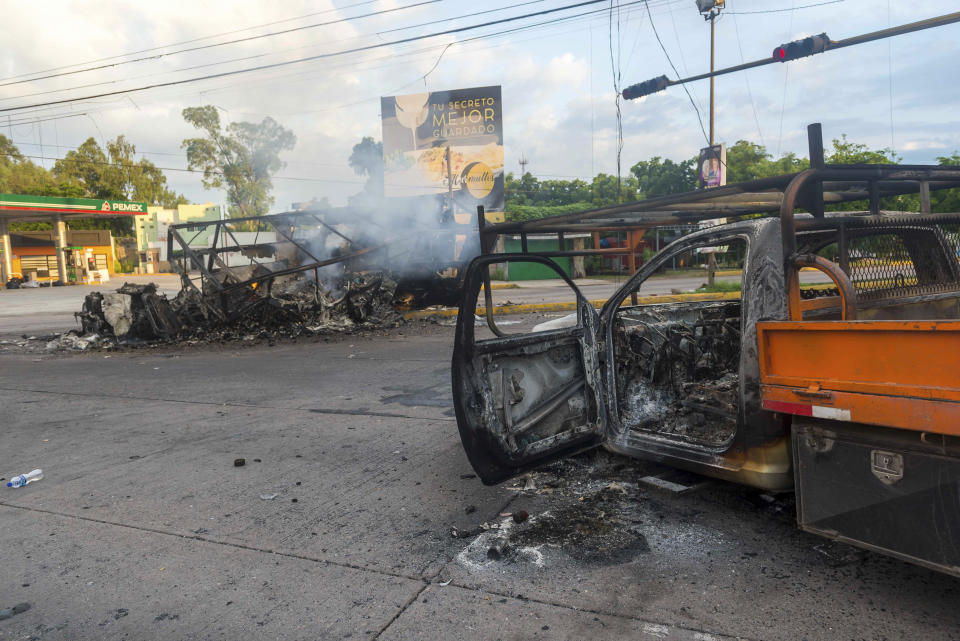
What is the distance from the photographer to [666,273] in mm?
36562

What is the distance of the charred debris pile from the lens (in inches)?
484

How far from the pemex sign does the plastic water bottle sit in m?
36.4

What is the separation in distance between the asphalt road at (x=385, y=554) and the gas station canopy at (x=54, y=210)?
35505mm

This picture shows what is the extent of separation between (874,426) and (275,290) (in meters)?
11.6

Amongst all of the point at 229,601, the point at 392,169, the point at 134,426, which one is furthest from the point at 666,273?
the point at 229,601

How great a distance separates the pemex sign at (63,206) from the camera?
33.5 metres

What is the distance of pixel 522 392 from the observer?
3643 millimetres

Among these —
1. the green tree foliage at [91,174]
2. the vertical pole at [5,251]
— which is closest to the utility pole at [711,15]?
the vertical pole at [5,251]

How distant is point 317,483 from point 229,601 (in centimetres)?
155

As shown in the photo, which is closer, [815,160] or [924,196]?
[815,160]

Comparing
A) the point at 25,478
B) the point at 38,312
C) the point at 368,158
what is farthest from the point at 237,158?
the point at 25,478

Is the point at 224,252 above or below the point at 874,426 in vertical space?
above

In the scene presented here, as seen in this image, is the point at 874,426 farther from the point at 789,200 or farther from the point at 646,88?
the point at 646,88

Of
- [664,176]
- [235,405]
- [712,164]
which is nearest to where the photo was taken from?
[235,405]
